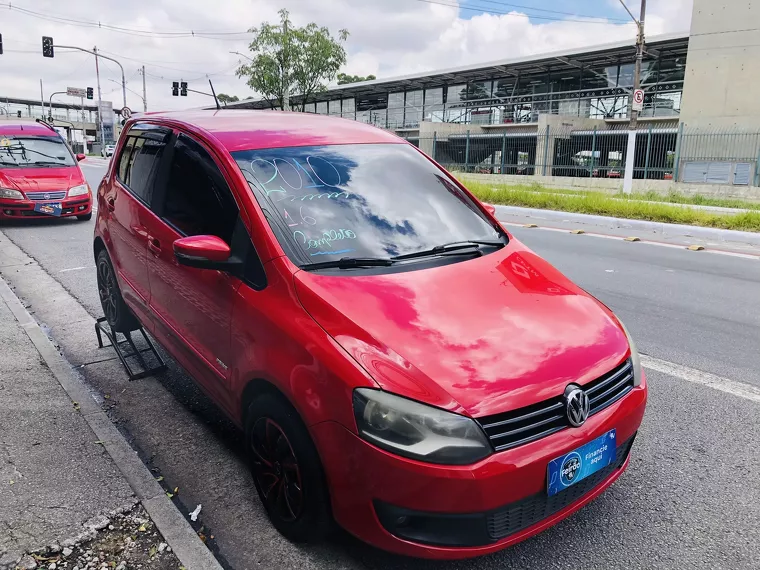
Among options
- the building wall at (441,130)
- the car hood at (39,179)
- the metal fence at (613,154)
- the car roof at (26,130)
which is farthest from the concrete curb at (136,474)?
the building wall at (441,130)

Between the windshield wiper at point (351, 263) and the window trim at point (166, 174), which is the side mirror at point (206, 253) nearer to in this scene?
the windshield wiper at point (351, 263)

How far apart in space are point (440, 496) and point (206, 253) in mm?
1470

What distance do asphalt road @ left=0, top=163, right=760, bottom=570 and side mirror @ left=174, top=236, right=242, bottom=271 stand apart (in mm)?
1124

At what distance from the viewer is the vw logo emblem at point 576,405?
2.25 meters

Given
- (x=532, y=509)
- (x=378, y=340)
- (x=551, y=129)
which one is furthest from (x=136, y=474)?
(x=551, y=129)

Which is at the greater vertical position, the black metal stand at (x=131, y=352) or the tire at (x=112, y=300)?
the tire at (x=112, y=300)

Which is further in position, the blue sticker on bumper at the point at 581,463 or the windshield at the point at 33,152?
the windshield at the point at 33,152

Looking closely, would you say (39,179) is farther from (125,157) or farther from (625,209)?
(625,209)

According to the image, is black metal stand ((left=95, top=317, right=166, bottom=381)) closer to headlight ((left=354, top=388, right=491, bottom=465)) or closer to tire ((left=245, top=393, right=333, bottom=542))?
tire ((left=245, top=393, right=333, bottom=542))

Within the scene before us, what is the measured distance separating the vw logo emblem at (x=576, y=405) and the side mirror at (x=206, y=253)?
4.99ft

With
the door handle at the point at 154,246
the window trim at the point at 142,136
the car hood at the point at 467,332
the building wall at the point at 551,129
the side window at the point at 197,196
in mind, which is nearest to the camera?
the car hood at the point at 467,332

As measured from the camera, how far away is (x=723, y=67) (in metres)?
22.8

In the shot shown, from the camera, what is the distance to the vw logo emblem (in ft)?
7.37

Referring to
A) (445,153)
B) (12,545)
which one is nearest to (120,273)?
(12,545)
